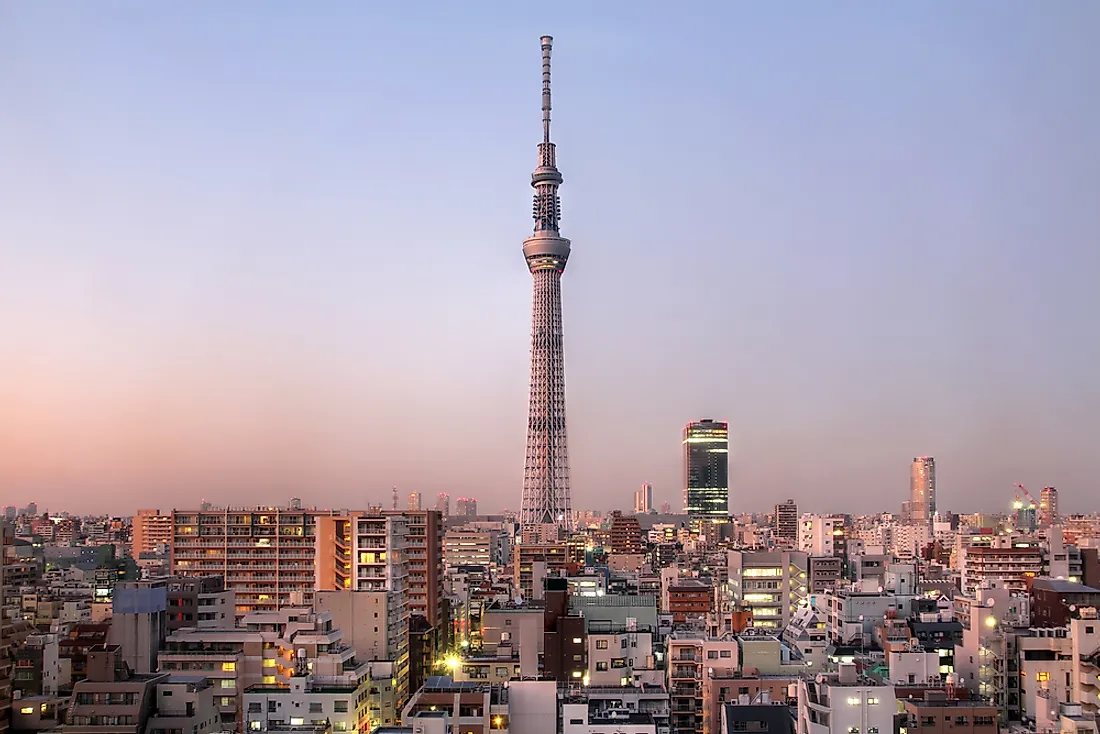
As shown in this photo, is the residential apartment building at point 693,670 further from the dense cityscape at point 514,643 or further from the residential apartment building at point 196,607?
the residential apartment building at point 196,607

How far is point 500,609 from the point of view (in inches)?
1079

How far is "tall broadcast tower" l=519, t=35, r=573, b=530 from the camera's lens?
215ft

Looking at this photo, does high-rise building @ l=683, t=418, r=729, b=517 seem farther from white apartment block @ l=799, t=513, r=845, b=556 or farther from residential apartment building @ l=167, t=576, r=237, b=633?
residential apartment building @ l=167, t=576, r=237, b=633

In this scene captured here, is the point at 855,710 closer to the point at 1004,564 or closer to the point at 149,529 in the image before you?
the point at 1004,564

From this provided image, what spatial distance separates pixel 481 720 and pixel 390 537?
11902 millimetres

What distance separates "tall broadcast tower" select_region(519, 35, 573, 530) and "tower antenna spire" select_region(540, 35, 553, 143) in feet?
0.19

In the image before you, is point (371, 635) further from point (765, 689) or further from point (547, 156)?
point (547, 156)

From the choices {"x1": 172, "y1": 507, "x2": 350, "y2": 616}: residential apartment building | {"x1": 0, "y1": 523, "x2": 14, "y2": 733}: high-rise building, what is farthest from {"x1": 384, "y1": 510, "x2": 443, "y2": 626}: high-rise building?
{"x1": 0, "y1": 523, "x2": 14, "y2": 733}: high-rise building

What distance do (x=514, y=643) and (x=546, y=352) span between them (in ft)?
136

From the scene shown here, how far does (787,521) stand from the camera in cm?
7800

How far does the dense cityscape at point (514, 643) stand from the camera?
55.0ft

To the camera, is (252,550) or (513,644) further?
(252,550)

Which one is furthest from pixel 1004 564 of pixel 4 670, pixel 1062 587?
pixel 4 670

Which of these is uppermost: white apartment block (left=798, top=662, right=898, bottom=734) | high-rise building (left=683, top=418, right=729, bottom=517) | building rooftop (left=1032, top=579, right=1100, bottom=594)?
high-rise building (left=683, top=418, right=729, bottom=517)
